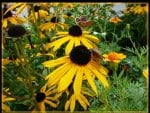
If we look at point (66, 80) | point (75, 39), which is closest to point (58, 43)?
point (75, 39)

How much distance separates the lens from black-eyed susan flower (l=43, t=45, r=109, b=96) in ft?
2.22

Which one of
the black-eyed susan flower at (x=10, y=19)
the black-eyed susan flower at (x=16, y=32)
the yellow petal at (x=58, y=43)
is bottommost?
the yellow petal at (x=58, y=43)

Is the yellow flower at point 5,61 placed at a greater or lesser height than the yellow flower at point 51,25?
lesser

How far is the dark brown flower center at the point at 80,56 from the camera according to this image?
28.1 inches

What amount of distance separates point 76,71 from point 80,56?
0.11 feet

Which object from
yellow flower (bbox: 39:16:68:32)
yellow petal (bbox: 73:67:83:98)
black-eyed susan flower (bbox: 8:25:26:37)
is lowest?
yellow petal (bbox: 73:67:83:98)

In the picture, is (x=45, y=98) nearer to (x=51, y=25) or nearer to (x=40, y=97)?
(x=40, y=97)

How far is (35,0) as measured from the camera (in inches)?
28.7

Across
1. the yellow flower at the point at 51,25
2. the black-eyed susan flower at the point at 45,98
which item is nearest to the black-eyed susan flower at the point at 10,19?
the yellow flower at the point at 51,25

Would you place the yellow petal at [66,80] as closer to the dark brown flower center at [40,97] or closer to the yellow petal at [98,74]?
the yellow petal at [98,74]

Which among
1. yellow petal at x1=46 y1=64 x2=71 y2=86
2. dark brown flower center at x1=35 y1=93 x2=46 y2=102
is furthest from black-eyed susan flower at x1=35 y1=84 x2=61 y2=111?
yellow petal at x1=46 y1=64 x2=71 y2=86

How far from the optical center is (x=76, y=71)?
0.69 meters

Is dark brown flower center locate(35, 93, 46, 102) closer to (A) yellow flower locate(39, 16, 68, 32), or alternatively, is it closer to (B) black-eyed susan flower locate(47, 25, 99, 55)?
(B) black-eyed susan flower locate(47, 25, 99, 55)

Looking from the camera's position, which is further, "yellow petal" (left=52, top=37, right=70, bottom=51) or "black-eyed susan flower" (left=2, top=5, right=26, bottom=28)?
"black-eyed susan flower" (left=2, top=5, right=26, bottom=28)
